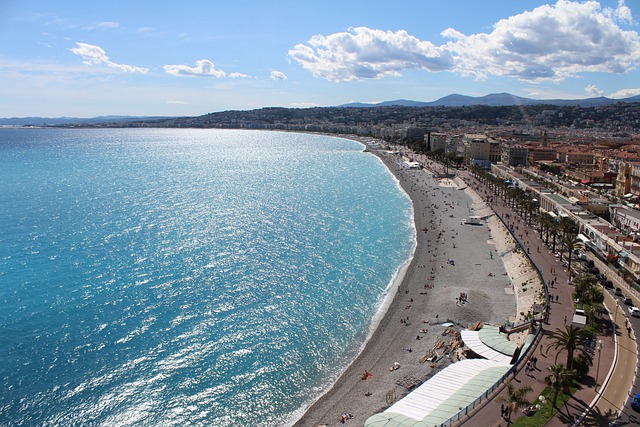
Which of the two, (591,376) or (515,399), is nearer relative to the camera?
(515,399)

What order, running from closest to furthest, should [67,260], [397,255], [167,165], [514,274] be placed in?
1. [514,274]
2. [67,260]
3. [397,255]
4. [167,165]

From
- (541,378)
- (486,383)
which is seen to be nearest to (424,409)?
(486,383)

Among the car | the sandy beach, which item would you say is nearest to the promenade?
the car

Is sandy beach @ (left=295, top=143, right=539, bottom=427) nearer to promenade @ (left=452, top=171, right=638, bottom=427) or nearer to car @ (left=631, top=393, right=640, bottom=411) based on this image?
promenade @ (left=452, top=171, right=638, bottom=427)

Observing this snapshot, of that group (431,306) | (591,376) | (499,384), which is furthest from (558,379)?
(431,306)

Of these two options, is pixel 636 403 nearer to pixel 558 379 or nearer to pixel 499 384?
pixel 558 379

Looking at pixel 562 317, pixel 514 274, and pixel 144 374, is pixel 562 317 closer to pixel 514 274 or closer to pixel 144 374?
pixel 514 274
